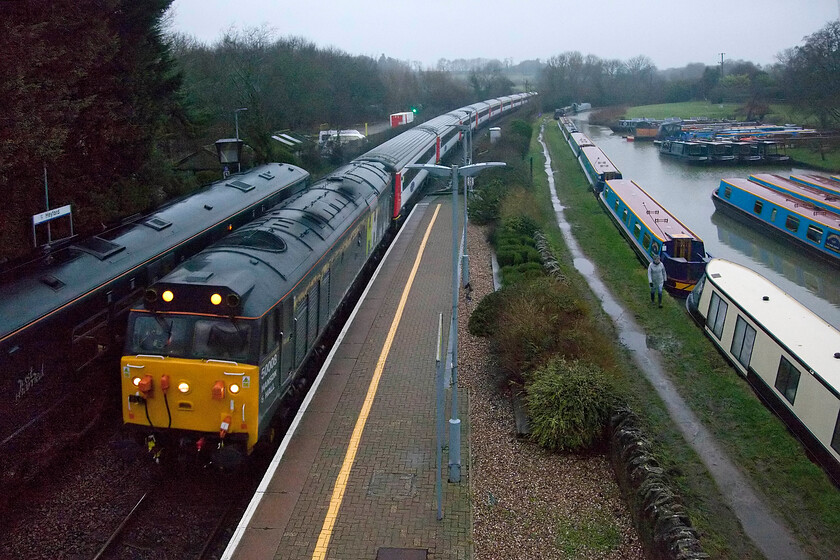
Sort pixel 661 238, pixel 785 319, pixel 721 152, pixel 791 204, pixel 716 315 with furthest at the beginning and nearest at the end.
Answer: pixel 721 152
pixel 791 204
pixel 661 238
pixel 716 315
pixel 785 319

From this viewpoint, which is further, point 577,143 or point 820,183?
point 577,143

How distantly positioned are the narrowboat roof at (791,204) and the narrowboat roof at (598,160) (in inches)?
240

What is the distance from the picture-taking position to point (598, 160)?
39562mm

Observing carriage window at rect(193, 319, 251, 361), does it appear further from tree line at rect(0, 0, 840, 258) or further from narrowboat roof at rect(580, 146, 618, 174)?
narrowboat roof at rect(580, 146, 618, 174)

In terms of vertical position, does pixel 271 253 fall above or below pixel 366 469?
above

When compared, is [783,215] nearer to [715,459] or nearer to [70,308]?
[715,459]

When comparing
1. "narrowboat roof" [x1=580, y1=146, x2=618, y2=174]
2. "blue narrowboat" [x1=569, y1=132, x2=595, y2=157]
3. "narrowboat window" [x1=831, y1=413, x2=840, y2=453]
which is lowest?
"narrowboat window" [x1=831, y1=413, x2=840, y2=453]

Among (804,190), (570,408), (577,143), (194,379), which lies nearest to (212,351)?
(194,379)

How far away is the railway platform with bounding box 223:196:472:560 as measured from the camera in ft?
26.9

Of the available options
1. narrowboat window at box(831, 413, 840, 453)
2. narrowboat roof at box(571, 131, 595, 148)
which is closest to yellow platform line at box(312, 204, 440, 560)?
narrowboat window at box(831, 413, 840, 453)

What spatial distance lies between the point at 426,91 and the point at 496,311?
61443 mm

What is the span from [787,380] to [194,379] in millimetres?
9970

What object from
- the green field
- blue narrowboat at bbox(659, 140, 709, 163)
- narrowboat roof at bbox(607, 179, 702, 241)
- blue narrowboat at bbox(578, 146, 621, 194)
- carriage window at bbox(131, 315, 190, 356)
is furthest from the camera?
the green field

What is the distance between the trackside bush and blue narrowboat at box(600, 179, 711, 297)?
10248 millimetres
